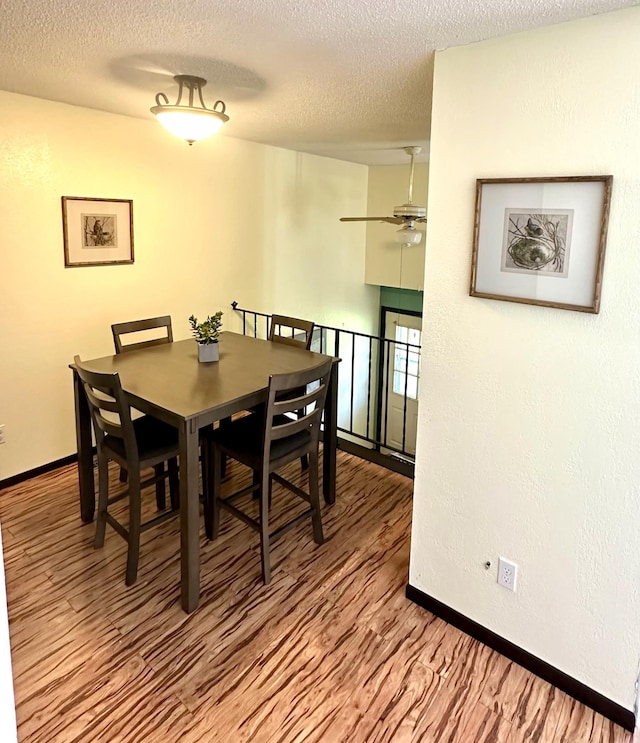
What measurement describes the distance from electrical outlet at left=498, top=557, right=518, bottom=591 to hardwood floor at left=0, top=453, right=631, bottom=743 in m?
0.31

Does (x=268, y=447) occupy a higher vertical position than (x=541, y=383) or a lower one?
lower

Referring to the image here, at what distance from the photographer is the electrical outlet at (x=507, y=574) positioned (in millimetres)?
2070

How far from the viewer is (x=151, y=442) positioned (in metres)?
2.62

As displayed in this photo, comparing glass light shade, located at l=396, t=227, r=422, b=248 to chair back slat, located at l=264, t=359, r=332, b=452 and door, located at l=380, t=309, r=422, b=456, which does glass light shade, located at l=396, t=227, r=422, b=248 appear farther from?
chair back slat, located at l=264, t=359, r=332, b=452

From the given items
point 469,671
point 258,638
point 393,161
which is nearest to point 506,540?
point 469,671

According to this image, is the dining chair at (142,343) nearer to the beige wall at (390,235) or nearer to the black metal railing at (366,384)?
the black metal railing at (366,384)

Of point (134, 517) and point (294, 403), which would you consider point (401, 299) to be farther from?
point (134, 517)

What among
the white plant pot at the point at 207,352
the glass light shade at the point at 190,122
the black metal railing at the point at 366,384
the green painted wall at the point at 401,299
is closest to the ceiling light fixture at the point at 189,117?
the glass light shade at the point at 190,122

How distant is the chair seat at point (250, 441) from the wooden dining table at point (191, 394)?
0.81 ft

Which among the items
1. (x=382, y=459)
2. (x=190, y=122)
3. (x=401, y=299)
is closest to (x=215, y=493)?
(x=382, y=459)

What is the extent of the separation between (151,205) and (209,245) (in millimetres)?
584

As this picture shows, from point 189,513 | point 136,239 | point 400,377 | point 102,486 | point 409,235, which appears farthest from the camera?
point 400,377

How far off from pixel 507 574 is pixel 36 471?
2946mm

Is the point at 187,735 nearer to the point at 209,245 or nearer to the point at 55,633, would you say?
the point at 55,633
